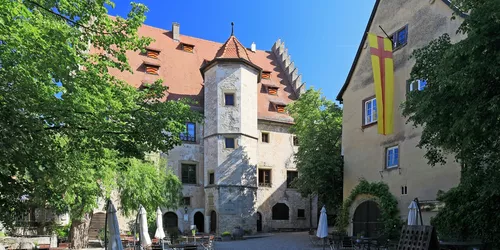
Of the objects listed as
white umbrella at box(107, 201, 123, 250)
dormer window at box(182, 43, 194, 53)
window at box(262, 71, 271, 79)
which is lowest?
white umbrella at box(107, 201, 123, 250)

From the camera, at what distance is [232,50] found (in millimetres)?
31922

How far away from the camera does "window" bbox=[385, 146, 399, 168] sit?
61.3 ft

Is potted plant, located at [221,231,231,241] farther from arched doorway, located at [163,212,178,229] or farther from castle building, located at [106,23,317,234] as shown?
arched doorway, located at [163,212,178,229]

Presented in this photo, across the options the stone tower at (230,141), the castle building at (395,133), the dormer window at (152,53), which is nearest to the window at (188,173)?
the stone tower at (230,141)

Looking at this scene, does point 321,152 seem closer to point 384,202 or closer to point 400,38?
point 384,202

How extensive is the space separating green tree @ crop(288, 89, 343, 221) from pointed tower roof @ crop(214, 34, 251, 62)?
606cm

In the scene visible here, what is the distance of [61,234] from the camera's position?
79.2ft

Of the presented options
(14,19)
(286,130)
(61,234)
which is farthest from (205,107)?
(14,19)

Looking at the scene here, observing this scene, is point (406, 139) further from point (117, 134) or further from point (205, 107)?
point (205, 107)

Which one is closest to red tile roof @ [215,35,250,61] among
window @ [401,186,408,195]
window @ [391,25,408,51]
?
window @ [391,25,408,51]

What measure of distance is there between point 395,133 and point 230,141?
1437cm

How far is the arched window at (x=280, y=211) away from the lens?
33.9 meters

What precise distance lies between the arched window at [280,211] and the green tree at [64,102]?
79.1 ft

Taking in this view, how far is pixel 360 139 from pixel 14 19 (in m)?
16.8
